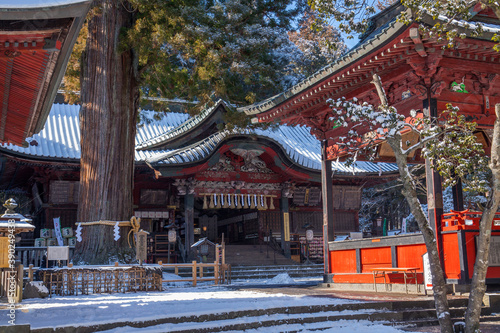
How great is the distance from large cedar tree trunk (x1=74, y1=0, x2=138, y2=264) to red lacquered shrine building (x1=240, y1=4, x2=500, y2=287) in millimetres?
4164

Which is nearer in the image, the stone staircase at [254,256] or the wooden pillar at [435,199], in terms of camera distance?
the wooden pillar at [435,199]

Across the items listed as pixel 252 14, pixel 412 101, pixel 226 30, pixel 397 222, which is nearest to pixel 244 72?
pixel 226 30

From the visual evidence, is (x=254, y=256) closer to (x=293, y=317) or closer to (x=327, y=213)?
(x=327, y=213)

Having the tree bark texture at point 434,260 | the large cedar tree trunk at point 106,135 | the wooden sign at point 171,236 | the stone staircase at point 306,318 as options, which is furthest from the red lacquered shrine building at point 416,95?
the wooden sign at point 171,236

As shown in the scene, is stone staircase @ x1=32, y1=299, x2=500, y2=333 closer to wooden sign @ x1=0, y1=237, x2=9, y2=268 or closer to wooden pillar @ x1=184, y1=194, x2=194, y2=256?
wooden sign @ x1=0, y1=237, x2=9, y2=268

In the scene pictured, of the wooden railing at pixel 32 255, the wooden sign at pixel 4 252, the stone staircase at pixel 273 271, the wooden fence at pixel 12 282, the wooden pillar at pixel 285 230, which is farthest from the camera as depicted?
the wooden pillar at pixel 285 230

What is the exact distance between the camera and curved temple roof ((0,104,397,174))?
723 inches

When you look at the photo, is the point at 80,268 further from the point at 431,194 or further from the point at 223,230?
the point at 223,230

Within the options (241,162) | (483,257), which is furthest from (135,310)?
(241,162)

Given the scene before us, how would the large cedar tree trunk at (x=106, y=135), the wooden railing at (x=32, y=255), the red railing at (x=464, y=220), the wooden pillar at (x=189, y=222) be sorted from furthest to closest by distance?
the wooden pillar at (x=189, y=222)
the wooden railing at (x=32, y=255)
the large cedar tree trunk at (x=106, y=135)
the red railing at (x=464, y=220)

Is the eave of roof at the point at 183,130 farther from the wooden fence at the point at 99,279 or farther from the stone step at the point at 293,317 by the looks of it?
the stone step at the point at 293,317

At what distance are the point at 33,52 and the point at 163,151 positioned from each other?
15.6 m

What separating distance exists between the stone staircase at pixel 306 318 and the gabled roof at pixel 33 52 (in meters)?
3.38

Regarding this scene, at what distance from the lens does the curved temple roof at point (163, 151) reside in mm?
18375
